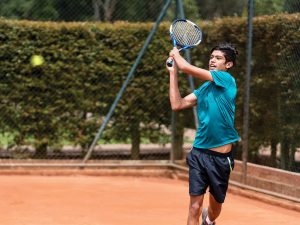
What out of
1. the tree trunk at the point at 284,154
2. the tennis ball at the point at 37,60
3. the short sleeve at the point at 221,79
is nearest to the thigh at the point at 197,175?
the short sleeve at the point at 221,79

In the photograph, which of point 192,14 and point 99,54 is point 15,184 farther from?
point 192,14

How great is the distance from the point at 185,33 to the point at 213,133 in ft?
2.75

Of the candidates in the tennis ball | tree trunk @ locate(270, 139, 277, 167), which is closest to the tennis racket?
tree trunk @ locate(270, 139, 277, 167)

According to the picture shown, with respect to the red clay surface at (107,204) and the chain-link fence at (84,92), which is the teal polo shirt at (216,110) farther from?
the chain-link fence at (84,92)

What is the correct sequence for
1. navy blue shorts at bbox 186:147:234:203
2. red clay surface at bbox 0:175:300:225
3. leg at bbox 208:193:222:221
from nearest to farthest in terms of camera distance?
navy blue shorts at bbox 186:147:234:203 → leg at bbox 208:193:222:221 → red clay surface at bbox 0:175:300:225

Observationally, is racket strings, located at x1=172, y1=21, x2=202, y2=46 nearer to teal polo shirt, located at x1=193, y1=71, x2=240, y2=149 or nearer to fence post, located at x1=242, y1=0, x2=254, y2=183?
teal polo shirt, located at x1=193, y1=71, x2=240, y2=149

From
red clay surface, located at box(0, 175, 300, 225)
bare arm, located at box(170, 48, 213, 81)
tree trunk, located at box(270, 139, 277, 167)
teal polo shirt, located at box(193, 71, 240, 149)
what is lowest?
red clay surface, located at box(0, 175, 300, 225)

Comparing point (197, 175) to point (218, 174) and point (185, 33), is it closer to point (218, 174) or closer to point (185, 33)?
point (218, 174)

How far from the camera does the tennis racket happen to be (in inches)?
202

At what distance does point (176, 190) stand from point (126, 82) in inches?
76.0

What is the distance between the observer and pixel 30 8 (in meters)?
13.6

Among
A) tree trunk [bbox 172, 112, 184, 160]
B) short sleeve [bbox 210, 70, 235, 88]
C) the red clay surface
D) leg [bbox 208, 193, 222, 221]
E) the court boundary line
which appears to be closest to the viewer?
short sleeve [bbox 210, 70, 235, 88]

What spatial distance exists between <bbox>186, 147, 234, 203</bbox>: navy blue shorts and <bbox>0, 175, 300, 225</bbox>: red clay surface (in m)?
1.33

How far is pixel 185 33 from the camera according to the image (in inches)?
205
